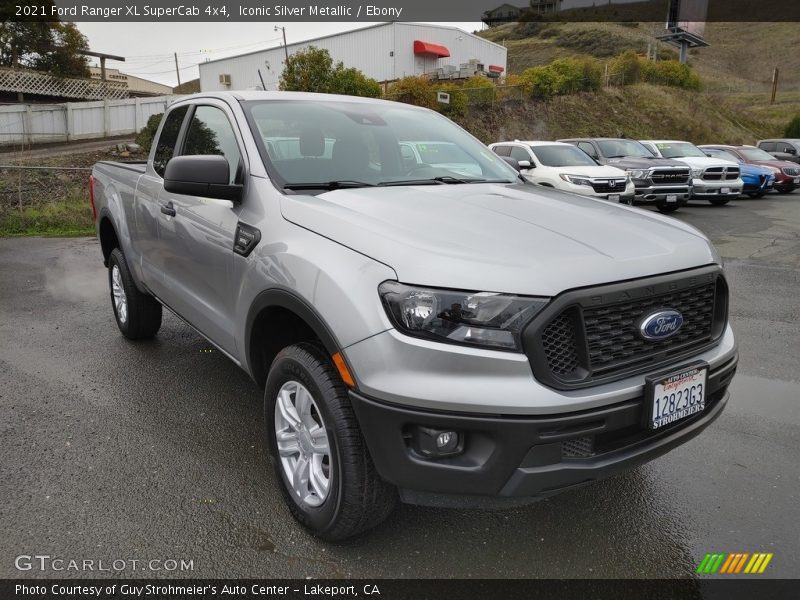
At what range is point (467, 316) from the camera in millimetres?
2143

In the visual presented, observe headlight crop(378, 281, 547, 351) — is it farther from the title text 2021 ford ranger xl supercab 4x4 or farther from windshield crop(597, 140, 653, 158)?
windshield crop(597, 140, 653, 158)

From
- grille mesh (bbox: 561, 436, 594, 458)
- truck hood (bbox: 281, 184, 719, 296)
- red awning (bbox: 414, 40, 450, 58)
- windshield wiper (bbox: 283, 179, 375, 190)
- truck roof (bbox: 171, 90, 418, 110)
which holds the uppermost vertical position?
red awning (bbox: 414, 40, 450, 58)

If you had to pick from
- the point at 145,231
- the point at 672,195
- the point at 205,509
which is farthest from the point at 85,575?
the point at 672,195

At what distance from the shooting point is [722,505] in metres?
3.01

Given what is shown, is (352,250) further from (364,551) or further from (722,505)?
(722,505)

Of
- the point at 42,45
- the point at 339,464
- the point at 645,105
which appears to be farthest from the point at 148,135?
the point at 645,105

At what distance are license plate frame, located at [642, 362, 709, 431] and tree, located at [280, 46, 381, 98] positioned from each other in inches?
1038

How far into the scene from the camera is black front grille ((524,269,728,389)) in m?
2.14

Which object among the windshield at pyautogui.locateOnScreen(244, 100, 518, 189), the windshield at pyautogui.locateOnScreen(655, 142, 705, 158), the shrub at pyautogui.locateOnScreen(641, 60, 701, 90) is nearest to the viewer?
the windshield at pyautogui.locateOnScreen(244, 100, 518, 189)

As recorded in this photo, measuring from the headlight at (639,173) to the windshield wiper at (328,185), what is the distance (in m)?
12.3

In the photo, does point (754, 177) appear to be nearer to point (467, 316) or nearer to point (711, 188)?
point (711, 188)

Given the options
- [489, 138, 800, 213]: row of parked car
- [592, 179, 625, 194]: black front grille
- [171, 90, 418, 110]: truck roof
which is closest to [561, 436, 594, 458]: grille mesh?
[171, 90, 418, 110]: truck roof

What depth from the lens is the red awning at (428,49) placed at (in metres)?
48.5

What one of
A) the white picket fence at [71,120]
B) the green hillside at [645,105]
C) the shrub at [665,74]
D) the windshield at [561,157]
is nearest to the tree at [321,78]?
the green hillside at [645,105]
